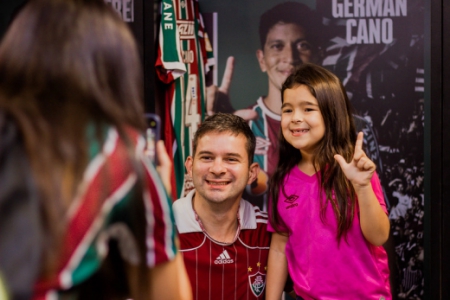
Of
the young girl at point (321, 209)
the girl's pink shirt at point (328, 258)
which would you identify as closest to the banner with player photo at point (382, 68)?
the young girl at point (321, 209)

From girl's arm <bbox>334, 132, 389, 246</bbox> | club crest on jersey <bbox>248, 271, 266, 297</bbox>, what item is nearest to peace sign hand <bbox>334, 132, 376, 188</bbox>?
girl's arm <bbox>334, 132, 389, 246</bbox>

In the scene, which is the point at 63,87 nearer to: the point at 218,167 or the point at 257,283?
the point at 218,167

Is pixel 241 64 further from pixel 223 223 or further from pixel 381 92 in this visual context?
pixel 223 223

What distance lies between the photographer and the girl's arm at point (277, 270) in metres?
2.28

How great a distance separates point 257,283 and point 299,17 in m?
1.75

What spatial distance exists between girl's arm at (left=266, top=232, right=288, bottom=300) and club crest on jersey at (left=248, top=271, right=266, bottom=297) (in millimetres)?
54

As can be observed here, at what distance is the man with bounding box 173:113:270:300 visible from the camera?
231 centimetres

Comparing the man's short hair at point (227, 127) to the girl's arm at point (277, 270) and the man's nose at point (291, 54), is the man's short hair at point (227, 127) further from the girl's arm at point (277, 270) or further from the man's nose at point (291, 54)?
the man's nose at point (291, 54)

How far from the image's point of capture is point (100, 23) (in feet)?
3.39

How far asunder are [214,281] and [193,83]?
4.54ft

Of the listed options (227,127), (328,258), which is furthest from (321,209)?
(227,127)

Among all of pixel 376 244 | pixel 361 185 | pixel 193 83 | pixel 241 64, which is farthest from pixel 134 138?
pixel 241 64

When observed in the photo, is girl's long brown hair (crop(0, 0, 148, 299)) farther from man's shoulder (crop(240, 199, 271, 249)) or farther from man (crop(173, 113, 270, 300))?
man's shoulder (crop(240, 199, 271, 249))

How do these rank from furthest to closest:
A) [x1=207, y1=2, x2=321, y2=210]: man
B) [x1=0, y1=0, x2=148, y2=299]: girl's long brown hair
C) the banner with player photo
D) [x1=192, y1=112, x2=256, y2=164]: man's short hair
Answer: [x1=207, y1=2, x2=321, y2=210]: man < the banner with player photo < [x1=192, y1=112, x2=256, y2=164]: man's short hair < [x1=0, y1=0, x2=148, y2=299]: girl's long brown hair
